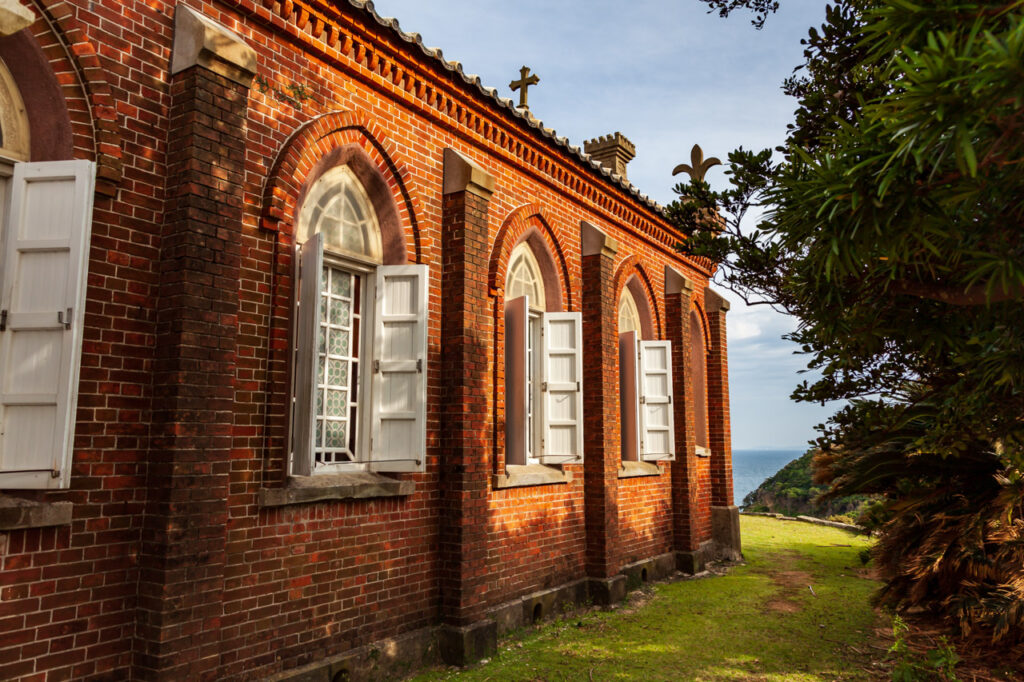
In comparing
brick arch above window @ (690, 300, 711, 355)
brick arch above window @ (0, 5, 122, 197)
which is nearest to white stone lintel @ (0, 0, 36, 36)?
brick arch above window @ (0, 5, 122, 197)

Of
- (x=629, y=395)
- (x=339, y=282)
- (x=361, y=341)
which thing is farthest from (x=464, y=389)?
(x=629, y=395)

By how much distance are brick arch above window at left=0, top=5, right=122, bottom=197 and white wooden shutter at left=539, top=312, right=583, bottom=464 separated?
17.4 feet

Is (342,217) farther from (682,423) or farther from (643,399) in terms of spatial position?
(682,423)

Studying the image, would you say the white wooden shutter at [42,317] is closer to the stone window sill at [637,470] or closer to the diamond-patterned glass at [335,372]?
the diamond-patterned glass at [335,372]

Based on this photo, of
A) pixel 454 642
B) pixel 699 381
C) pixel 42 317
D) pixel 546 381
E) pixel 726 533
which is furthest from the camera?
pixel 699 381

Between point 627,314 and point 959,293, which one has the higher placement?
point 627,314

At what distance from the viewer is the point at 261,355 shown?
5.22 metres

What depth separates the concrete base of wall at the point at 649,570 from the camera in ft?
32.4

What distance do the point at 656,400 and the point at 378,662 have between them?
20.3 ft

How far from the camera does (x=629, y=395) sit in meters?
10.6

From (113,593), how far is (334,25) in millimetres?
4722

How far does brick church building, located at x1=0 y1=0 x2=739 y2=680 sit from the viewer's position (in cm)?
400

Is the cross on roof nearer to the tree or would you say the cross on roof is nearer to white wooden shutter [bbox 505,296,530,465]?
white wooden shutter [bbox 505,296,530,465]

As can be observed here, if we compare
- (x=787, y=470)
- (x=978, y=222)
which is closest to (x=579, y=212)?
(x=978, y=222)
